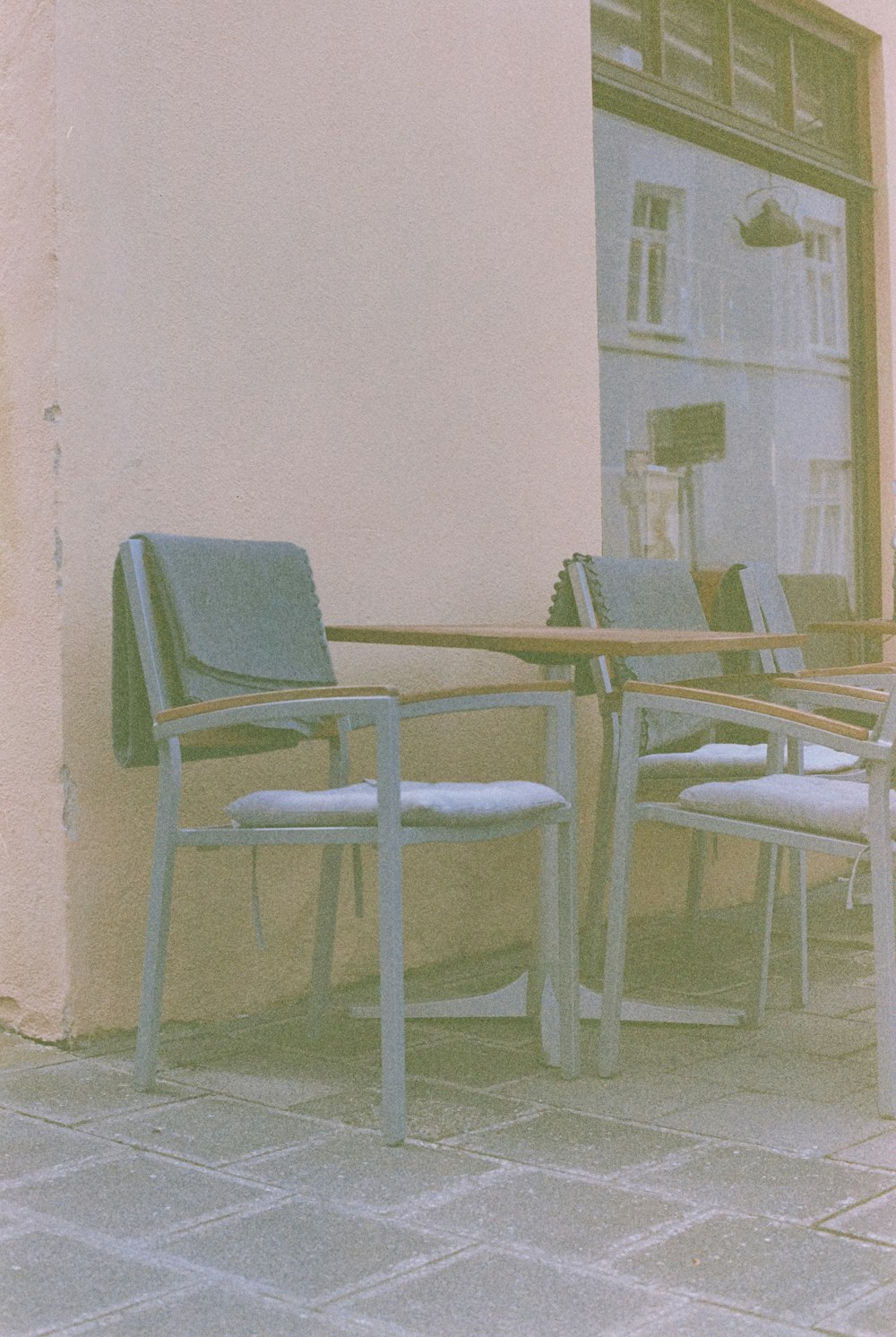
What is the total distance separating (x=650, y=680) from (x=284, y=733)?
3.51ft

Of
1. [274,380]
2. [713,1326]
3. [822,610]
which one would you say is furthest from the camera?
[822,610]

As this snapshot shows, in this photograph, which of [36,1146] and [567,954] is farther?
[567,954]

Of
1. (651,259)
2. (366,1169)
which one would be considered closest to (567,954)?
(366,1169)

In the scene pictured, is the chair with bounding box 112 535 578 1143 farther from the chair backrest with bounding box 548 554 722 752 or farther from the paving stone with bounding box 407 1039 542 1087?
the chair backrest with bounding box 548 554 722 752

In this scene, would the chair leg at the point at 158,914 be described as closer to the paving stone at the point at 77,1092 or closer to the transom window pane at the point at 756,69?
the paving stone at the point at 77,1092

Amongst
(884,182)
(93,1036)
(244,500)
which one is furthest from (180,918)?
(884,182)

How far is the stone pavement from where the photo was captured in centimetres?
206

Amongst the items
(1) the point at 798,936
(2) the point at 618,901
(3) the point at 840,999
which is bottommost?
(3) the point at 840,999

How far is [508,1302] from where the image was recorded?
81.2 inches

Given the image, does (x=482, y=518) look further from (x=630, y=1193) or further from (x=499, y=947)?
(x=630, y=1193)

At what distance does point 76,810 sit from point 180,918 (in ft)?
1.26

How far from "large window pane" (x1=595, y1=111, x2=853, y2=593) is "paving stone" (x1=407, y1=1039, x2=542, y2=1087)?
2010mm

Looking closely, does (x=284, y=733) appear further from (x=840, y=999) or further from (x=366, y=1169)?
(x=840, y=999)

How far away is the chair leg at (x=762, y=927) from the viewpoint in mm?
3615
